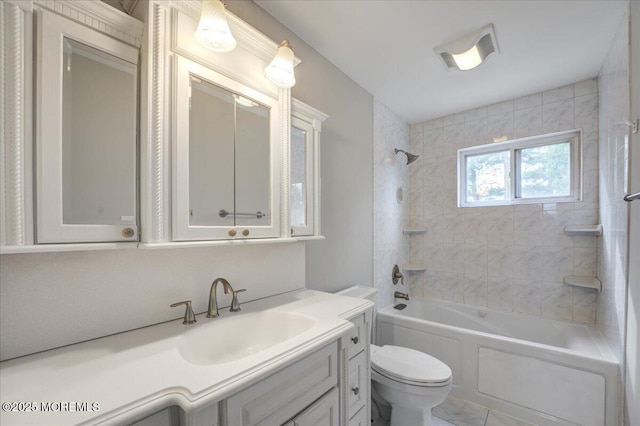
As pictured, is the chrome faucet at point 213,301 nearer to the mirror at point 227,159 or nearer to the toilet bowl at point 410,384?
the mirror at point 227,159

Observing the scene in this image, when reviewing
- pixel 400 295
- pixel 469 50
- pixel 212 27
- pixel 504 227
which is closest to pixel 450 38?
pixel 469 50

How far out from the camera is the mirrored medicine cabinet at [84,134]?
725mm

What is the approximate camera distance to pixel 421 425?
1498mm

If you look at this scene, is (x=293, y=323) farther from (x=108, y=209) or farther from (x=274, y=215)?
(x=108, y=209)

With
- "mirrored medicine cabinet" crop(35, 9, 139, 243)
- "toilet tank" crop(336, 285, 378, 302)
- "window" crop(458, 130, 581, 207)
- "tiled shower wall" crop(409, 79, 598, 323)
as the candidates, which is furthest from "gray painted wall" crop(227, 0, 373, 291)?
"window" crop(458, 130, 581, 207)

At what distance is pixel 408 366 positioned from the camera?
5.07 feet

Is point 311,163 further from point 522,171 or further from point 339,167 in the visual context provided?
point 522,171

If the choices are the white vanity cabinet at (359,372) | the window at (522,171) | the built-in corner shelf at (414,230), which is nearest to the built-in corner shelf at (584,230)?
the window at (522,171)

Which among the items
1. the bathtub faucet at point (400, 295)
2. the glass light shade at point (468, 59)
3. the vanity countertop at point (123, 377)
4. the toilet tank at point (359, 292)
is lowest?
the bathtub faucet at point (400, 295)

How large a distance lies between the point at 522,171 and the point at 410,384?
Answer: 227 cm

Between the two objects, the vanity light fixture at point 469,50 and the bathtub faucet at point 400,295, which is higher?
the vanity light fixture at point 469,50

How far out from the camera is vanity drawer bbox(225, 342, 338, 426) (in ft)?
2.24

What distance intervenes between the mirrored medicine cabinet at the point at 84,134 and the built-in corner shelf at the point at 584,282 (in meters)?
2.88

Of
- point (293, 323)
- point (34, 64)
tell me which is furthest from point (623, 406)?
point (34, 64)
